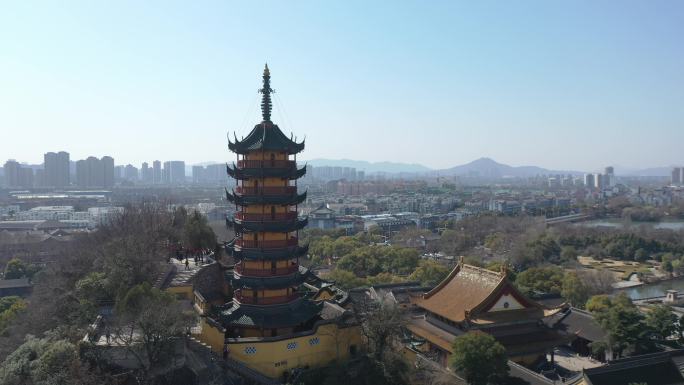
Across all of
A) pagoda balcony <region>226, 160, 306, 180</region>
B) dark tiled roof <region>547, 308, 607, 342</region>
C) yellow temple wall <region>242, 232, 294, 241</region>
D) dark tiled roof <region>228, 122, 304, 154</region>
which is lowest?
dark tiled roof <region>547, 308, 607, 342</region>

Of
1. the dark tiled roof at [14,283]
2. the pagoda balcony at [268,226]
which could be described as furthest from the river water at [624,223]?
the pagoda balcony at [268,226]

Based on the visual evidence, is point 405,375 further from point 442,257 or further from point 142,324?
point 442,257

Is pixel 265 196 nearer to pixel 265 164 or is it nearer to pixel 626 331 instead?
pixel 265 164

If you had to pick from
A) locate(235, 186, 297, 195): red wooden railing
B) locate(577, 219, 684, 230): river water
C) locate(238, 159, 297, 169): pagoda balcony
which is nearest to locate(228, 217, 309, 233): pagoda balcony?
locate(235, 186, 297, 195): red wooden railing

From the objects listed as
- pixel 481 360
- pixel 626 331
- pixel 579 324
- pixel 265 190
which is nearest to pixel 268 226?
pixel 265 190

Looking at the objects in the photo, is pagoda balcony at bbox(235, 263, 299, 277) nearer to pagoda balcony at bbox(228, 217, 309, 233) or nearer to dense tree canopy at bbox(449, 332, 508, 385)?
pagoda balcony at bbox(228, 217, 309, 233)

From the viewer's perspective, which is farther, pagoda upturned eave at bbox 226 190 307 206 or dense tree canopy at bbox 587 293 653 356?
dense tree canopy at bbox 587 293 653 356

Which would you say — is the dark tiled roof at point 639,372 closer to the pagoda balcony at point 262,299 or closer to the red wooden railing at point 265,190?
the pagoda balcony at point 262,299
